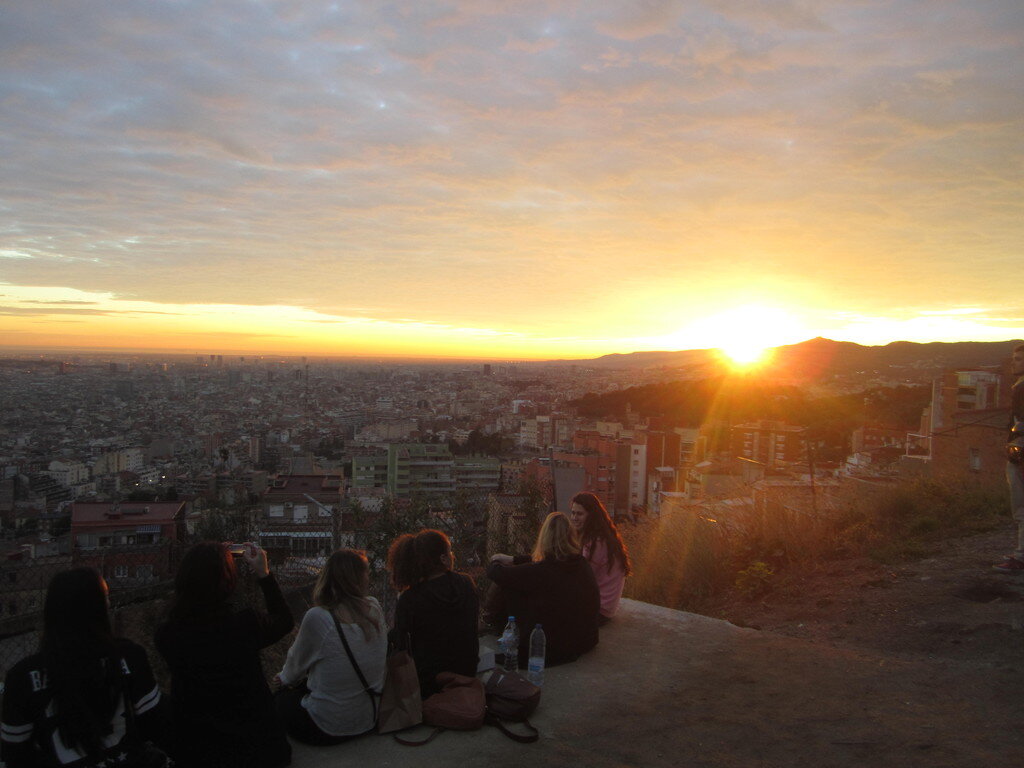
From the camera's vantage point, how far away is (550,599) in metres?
4.07

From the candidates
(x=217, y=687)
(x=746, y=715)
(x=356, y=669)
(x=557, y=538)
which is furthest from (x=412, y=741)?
(x=746, y=715)

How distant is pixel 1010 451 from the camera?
5.18 metres

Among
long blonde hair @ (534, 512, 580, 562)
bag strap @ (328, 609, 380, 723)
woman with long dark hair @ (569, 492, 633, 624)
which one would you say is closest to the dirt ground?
woman with long dark hair @ (569, 492, 633, 624)

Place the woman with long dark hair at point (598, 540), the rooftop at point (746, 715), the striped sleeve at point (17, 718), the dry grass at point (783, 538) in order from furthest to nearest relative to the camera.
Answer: the dry grass at point (783, 538), the woman with long dark hair at point (598, 540), the rooftop at point (746, 715), the striped sleeve at point (17, 718)

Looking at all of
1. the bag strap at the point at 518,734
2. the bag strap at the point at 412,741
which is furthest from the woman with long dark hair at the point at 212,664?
the bag strap at the point at 518,734

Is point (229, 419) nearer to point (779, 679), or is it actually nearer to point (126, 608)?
point (126, 608)

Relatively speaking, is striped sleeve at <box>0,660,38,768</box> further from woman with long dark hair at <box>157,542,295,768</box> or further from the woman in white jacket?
the woman in white jacket

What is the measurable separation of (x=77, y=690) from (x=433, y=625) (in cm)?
162

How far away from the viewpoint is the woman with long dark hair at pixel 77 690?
7.27ft

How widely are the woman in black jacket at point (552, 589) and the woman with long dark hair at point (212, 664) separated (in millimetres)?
1538

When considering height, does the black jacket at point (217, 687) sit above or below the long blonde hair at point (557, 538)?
below

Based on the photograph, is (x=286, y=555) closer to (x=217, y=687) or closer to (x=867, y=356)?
(x=217, y=687)

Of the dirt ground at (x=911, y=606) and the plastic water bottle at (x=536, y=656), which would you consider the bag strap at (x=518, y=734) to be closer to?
the plastic water bottle at (x=536, y=656)

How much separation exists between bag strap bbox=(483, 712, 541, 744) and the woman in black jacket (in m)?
→ 0.73
